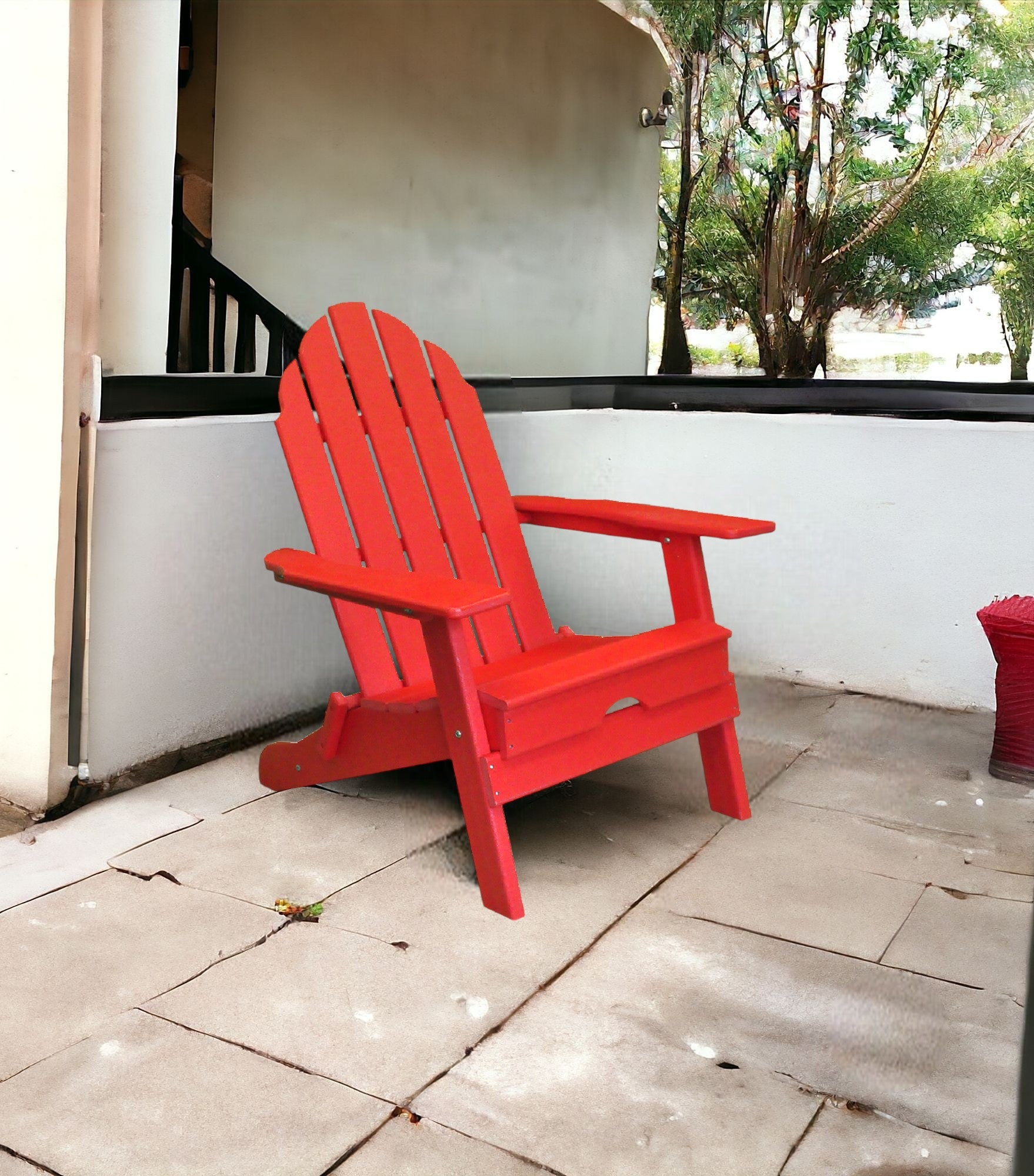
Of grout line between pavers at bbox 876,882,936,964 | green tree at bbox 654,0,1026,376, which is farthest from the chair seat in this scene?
green tree at bbox 654,0,1026,376

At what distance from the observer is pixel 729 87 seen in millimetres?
3771

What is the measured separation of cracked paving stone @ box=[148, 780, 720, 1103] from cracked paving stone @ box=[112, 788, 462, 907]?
0.26 feet

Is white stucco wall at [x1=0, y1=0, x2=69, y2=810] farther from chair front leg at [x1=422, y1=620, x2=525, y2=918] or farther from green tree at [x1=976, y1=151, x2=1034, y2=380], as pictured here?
green tree at [x1=976, y1=151, x2=1034, y2=380]

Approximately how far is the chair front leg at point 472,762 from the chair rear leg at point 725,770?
27.8 inches

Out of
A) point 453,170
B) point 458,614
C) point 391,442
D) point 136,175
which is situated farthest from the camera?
point 453,170

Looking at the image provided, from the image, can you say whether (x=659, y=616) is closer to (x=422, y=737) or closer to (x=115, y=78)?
(x=422, y=737)

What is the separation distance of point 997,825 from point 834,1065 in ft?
3.88

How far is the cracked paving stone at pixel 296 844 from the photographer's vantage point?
92.3 inches

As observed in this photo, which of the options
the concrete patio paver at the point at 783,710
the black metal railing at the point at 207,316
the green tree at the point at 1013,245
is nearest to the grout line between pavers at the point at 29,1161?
the concrete patio paver at the point at 783,710

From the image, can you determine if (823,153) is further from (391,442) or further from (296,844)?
(296,844)

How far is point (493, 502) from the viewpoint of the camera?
3076 millimetres

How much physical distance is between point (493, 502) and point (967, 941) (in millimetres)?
1538

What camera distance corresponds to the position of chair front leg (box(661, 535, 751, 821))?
9.02ft

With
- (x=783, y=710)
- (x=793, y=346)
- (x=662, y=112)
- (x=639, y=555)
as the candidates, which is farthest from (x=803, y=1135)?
(x=662, y=112)
